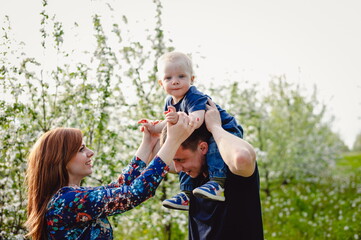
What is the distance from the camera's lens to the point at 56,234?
222 centimetres

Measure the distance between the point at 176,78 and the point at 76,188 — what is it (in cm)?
109

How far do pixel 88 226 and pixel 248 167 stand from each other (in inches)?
44.8

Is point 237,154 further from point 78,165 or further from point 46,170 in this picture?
point 46,170

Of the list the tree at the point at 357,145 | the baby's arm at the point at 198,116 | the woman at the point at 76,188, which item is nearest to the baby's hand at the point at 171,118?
the woman at the point at 76,188

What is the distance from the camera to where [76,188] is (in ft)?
7.56

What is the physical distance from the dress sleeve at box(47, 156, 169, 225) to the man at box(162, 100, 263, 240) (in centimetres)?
26

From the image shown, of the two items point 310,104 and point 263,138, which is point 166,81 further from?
point 310,104

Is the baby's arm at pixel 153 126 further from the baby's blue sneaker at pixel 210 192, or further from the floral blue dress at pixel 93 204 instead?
the baby's blue sneaker at pixel 210 192

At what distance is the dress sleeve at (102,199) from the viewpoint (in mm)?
2062

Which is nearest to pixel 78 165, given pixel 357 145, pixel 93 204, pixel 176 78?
pixel 93 204

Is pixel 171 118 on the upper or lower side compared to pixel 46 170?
upper

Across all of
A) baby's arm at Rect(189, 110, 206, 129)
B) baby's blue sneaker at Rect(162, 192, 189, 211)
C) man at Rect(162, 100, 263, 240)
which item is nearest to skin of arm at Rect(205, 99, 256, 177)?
man at Rect(162, 100, 263, 240)

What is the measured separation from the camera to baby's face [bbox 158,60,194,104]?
2.74 meters

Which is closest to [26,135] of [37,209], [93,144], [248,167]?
[93,144]
